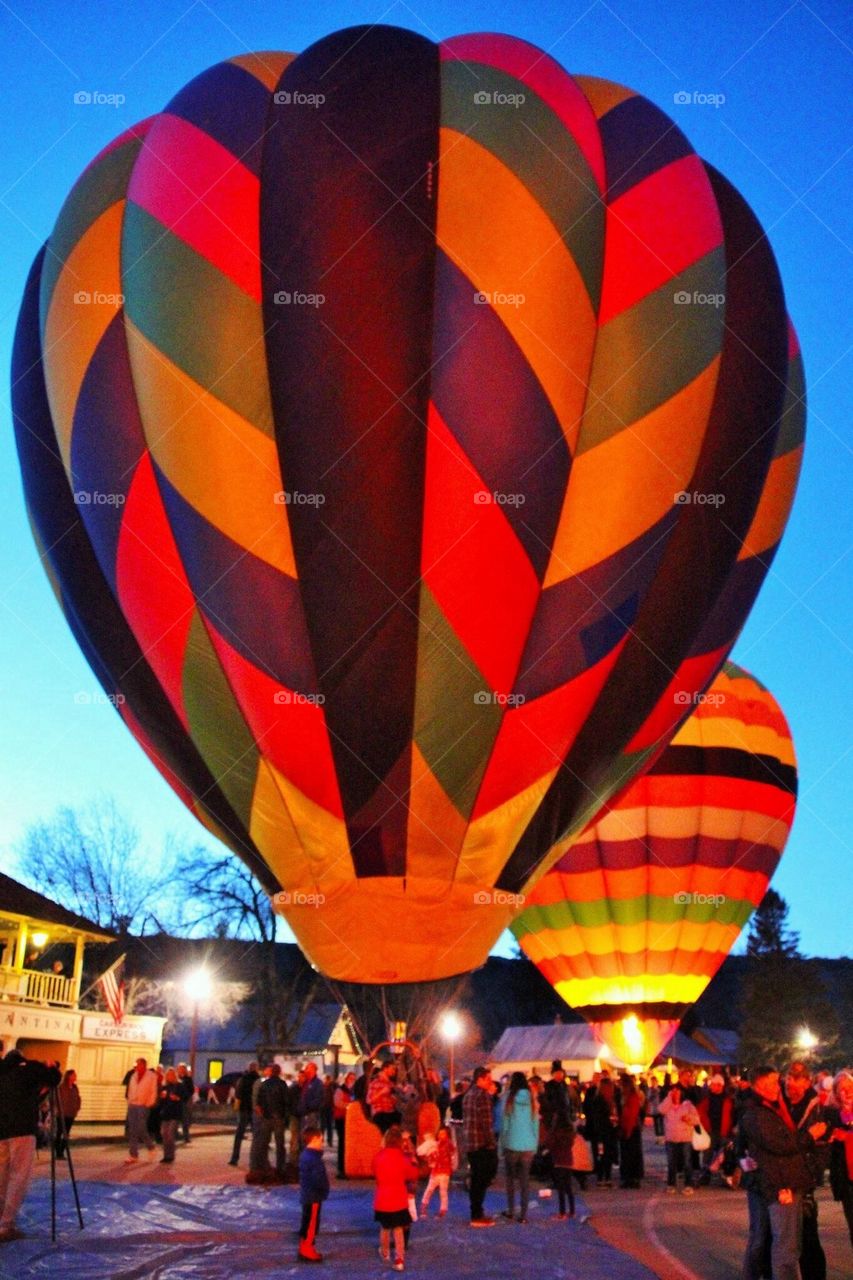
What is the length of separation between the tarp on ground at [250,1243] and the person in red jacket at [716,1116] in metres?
3.82

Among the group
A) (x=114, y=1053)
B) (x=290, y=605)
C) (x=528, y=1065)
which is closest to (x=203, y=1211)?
(x=290, y=605)

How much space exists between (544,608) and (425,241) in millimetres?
3491

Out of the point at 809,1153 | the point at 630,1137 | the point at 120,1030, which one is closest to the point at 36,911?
the point at 120,1030

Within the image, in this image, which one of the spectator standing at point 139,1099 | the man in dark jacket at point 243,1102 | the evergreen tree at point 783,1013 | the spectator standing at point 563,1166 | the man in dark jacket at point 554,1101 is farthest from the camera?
the evergreen tree at point 783,1013

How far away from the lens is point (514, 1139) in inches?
408

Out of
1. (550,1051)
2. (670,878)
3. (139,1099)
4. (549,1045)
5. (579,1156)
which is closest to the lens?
(579,1156)

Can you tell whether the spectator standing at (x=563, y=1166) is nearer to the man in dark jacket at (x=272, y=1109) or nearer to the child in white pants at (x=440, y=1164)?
the child in white pants at (x=440, y=1164)

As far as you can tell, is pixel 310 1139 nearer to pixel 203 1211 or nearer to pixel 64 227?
pixel 203 1211

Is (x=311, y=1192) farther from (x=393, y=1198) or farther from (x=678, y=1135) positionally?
(x=678, y=1135)

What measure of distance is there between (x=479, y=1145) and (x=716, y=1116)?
5.60m

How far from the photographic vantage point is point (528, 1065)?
145ft

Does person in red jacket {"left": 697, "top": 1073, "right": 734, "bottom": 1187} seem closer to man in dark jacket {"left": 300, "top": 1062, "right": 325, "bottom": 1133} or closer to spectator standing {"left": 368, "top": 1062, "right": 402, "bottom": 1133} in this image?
man in dark jacket {"left": 300, "top": 1062, "right": 325, "bottom": 1133}

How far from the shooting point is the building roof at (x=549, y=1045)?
137 feet

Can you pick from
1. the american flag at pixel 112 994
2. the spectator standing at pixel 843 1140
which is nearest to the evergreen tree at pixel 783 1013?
the american flag at pixel 112 994
